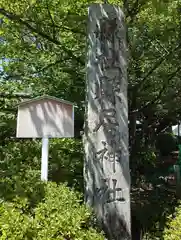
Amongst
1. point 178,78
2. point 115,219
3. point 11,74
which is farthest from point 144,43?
point 115,219

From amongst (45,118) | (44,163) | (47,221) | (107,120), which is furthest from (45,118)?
(47,221)

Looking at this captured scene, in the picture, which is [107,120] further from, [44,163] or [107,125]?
[44,163]

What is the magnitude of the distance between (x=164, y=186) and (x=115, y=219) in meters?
3.34

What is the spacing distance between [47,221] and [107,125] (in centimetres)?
155

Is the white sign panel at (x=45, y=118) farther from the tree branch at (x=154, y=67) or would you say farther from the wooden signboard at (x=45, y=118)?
the tree branch at (x=154, y=67)

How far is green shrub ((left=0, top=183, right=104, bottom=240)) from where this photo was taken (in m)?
2.84

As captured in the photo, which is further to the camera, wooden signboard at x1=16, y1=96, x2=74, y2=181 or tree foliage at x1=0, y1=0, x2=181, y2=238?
tree foliage at x1=0, y1=0, x2=181, y2=238

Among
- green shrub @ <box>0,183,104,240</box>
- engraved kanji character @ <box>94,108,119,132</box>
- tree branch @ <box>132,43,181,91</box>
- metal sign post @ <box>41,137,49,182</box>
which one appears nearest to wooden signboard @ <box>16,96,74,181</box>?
metal sign post @ <box>41,137,49,182</box>

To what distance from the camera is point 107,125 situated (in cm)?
407

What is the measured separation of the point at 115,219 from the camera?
13.0 feet

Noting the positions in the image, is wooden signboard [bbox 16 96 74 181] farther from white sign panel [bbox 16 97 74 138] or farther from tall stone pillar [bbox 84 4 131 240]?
tall stone pillar [bbox 84 4 131 240]

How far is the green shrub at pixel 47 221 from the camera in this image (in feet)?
9.32

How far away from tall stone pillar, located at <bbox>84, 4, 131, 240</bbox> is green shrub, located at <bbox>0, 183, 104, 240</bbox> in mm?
532

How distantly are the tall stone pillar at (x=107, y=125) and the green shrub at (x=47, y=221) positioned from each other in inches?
20.9
